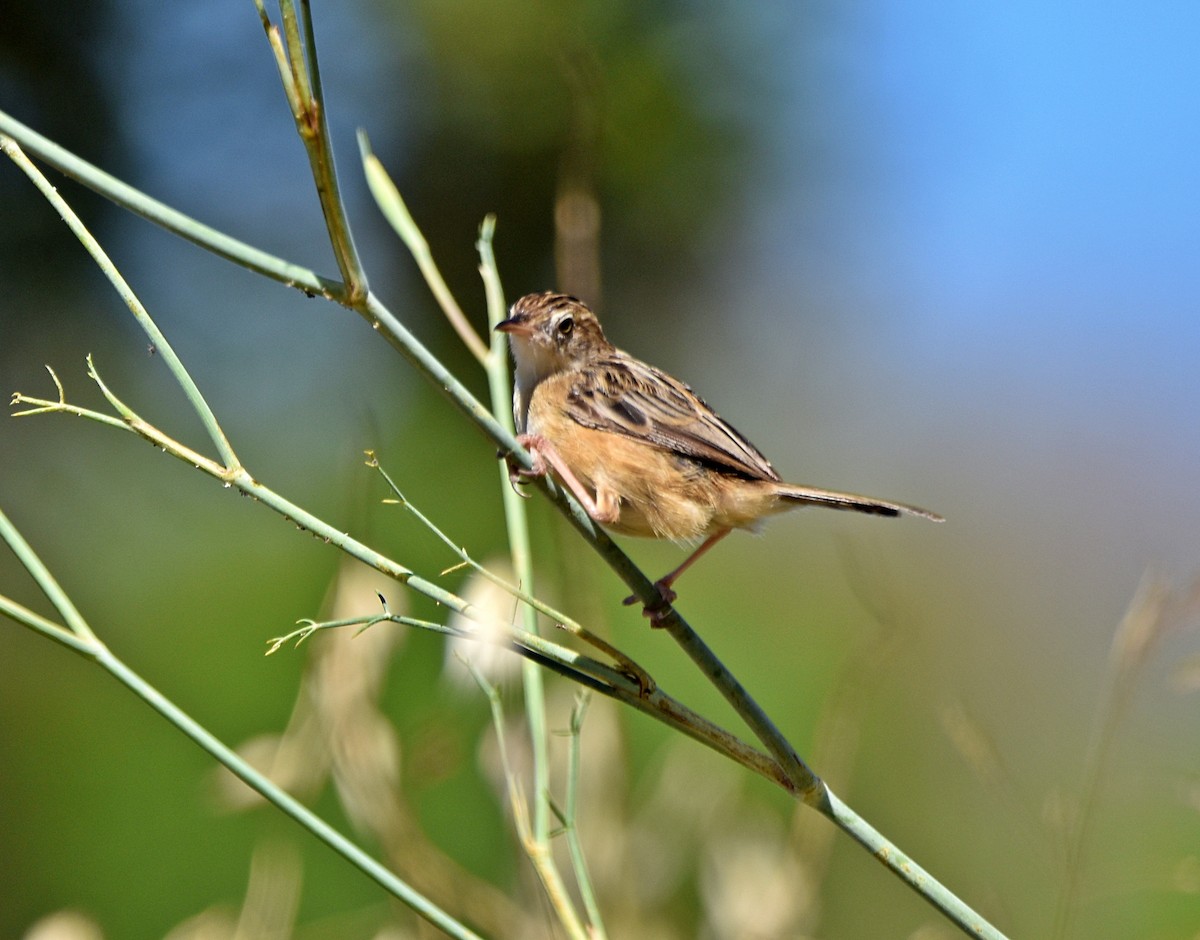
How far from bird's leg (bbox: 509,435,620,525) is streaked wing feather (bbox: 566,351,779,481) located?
0.92ft

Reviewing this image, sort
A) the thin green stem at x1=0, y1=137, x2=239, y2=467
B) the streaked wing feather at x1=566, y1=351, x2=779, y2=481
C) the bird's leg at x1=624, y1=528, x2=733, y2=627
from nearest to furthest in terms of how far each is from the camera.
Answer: the thin green stem at x1=0, y1=137, x2=239, y2=467, the bird's leg at x1=624, y1=528, x2=733, y2=627, the streaked wing feather at x1=566, y1=351, x2=779, y2=481

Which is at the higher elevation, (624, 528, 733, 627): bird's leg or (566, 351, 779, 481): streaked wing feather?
(566, 351, 779, 481): streaked wing feather

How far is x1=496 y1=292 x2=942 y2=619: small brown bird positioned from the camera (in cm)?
322

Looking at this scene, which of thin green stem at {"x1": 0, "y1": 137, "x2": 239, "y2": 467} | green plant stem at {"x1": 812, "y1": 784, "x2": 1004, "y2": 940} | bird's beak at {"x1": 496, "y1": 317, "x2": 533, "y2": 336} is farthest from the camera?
bird's beak at {"x1": 496, "y1": 317, "x2": 533, "y2": 336}

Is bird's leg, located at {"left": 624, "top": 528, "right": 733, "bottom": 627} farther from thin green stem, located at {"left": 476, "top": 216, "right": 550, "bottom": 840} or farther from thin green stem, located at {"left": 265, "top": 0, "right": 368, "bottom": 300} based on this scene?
thin green stem, located at {"left": 265, "top": 0, "right": 368, "bottom": 300}

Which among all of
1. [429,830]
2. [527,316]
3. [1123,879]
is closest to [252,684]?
[429,830]

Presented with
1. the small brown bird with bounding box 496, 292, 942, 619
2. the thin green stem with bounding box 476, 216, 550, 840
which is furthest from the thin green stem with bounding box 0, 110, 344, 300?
the small brown bird with bounding box 496, 292, 942, 619

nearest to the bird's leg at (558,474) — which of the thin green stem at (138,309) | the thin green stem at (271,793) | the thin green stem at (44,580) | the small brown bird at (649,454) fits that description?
the small brown bird at (649,454)

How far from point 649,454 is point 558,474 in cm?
52

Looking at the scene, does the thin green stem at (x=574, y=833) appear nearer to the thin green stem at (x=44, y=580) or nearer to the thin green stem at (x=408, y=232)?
the thin green stem at (x=408, y=232)

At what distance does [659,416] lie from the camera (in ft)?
11.5

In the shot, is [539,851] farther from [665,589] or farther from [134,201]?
[134,201]

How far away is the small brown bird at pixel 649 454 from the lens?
3223 millimetres

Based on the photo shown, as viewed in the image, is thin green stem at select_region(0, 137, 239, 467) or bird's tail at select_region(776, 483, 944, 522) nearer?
thin green stem at select_region(0, 137, 239, 467)
